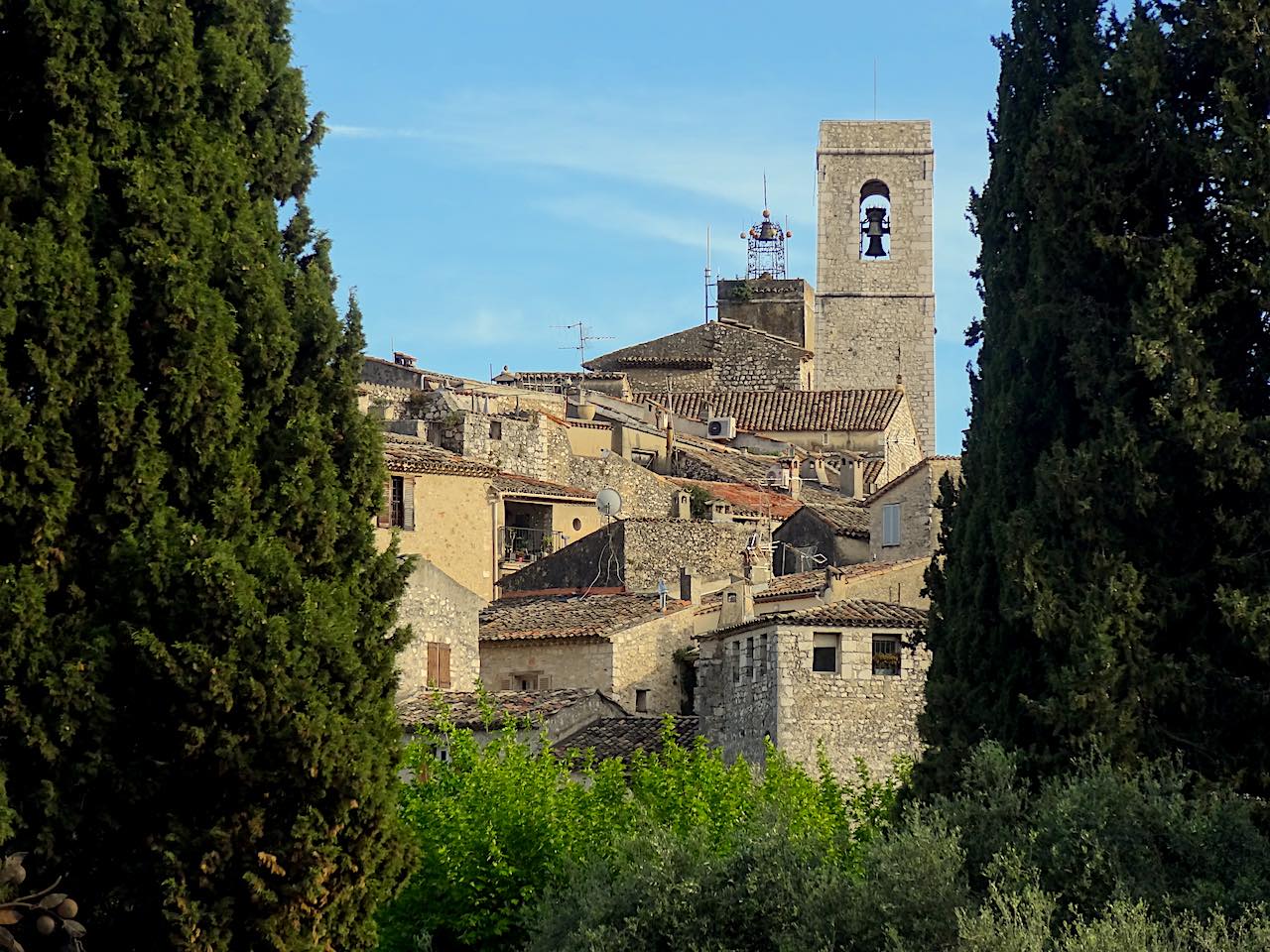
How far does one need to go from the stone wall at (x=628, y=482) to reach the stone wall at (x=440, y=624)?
17.5 metres

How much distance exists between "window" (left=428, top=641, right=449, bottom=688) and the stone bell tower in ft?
167

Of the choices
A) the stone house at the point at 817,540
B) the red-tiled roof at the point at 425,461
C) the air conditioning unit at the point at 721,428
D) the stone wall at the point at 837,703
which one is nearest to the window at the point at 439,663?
the red-tiled roof at the point at 425,461

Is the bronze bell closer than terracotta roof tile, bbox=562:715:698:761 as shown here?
No

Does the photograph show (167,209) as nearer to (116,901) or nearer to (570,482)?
(116,901)

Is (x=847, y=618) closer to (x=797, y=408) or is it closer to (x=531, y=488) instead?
(x=531, y=488)

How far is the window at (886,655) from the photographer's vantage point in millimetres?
36719

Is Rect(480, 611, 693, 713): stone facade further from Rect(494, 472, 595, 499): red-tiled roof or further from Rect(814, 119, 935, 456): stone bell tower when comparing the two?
Rect(814, 119, 935, 456): stone bell tower

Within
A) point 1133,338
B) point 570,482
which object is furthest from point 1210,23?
point 570,482

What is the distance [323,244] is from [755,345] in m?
64.1

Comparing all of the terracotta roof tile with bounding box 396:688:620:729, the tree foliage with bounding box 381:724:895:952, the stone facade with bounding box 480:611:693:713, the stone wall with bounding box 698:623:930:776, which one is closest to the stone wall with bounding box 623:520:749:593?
the stone facade with bounding box 480:611:693:713

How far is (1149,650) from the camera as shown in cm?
→ 1766

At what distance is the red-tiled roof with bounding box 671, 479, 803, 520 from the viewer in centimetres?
5484

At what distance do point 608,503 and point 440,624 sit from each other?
16.7 m

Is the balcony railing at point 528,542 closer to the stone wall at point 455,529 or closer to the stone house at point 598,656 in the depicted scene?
the stone wall at point 455,529
